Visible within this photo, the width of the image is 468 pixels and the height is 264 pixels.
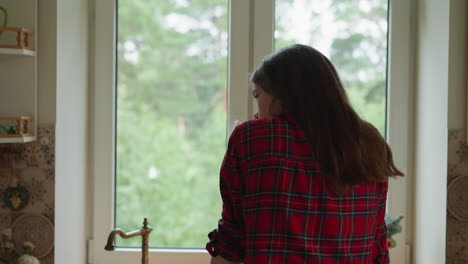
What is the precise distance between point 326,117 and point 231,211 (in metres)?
0.25

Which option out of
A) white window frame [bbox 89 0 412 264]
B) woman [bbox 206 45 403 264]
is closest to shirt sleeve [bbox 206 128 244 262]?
woman [bbox 206 45 403 264]

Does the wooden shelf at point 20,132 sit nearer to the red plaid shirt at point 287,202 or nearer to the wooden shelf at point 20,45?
the wooden shelf at point 20,45

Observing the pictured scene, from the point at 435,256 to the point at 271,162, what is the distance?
996mm

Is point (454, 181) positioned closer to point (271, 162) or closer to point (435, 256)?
point (435, 256)

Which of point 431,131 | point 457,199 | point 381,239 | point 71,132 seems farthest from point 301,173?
point 71,132

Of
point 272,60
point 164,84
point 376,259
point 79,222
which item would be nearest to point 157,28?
point 164,84

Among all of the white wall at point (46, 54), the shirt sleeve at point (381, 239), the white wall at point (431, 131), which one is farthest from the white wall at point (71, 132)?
the white wall at point (431, 131)

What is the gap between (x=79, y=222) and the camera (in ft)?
6.69

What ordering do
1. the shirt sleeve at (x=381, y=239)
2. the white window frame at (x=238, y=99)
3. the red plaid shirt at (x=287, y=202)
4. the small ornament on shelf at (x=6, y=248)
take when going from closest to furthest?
the red plaid shirt at (x=287, y=202) → the shirt sleeve at (x=381, y=239) → the small ornament on shelf at (x=6, y=248) → the white window frame at (x=238, y=99)

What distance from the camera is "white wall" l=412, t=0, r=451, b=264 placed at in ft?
5.83

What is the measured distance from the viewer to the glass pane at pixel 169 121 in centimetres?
212

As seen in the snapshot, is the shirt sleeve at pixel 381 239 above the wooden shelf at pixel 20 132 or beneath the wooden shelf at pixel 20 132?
beneath

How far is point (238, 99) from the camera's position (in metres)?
2.09

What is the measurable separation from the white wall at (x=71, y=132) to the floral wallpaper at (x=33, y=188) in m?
0.03
